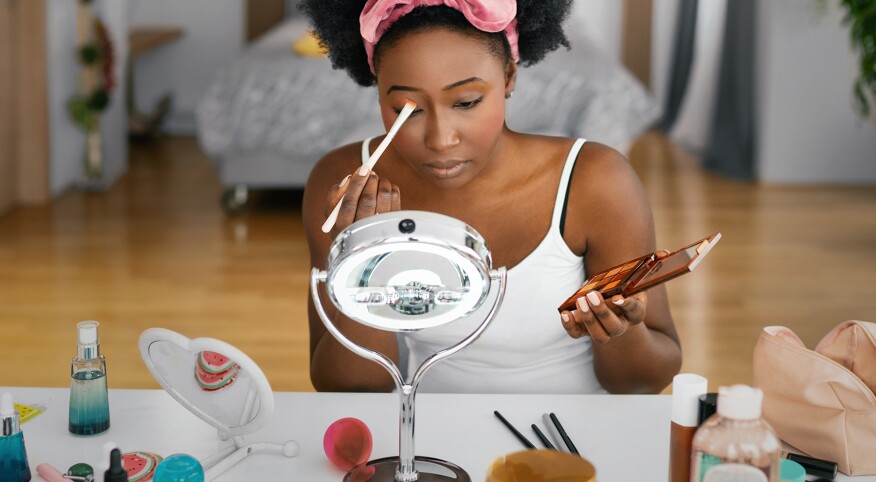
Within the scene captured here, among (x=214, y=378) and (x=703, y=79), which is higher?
(x=703, y=79)

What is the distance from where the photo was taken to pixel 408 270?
40.5 inches

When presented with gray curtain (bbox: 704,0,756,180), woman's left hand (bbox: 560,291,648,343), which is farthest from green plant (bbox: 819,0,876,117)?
woman's left hand (bbox: 560,291,648,343)

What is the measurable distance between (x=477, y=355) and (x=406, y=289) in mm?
574

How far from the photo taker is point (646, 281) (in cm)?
106

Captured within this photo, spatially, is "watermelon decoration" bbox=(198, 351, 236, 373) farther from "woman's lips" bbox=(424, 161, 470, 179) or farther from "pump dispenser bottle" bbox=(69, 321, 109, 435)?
"woman's lips" bbox=(424, 161, 470, 179)

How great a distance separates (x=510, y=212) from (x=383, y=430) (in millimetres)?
427

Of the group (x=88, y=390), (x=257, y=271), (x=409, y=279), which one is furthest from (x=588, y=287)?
(x=257, y=271)

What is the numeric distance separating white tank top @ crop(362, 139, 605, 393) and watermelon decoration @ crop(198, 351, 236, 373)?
1.40 feet

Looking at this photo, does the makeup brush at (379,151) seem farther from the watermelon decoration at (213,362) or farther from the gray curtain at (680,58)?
the gray curtain at (680,58)

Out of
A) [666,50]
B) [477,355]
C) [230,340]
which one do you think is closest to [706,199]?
[666,50]

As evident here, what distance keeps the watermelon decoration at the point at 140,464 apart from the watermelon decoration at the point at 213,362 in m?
0.10

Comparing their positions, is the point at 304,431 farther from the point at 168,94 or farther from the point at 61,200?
the point at 168,94

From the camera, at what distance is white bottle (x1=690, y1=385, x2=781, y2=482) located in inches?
33.7

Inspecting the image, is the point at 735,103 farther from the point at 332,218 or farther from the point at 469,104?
the point at 332,218
